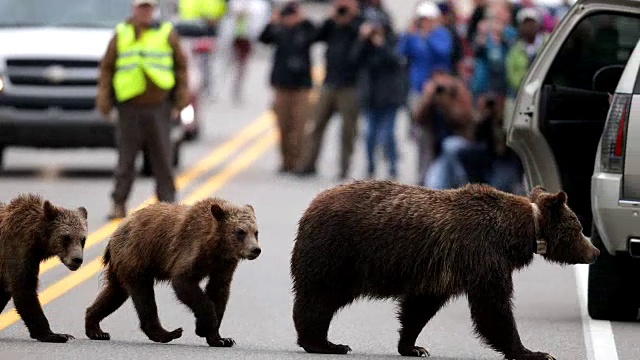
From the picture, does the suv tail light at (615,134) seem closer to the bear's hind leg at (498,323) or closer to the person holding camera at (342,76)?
the bear's hind leg at (498,323)

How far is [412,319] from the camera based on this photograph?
11.4m

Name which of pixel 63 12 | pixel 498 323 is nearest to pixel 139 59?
pixel 63 12

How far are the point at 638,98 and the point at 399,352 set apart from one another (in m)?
2.29

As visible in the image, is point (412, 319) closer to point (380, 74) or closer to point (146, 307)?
point (146, 307)

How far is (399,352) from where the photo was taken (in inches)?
450

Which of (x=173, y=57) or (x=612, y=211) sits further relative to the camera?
(x=173, y=57)

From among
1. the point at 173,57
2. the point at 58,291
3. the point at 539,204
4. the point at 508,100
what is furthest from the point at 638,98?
the point at 508,100

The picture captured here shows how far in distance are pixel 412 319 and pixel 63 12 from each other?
498 inches

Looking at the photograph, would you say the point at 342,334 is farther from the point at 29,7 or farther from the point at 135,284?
the point at 29,7

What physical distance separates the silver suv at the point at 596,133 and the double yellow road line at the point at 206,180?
275cm

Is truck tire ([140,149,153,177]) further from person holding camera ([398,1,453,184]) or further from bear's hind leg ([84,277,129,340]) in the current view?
bear's hind leg ([84,277,129,340])

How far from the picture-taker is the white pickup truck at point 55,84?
2245 centimetres

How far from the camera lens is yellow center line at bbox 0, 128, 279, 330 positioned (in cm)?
1371

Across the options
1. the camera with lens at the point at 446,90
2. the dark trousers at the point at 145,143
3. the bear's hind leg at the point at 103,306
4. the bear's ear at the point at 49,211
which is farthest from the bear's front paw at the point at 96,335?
the camera with lens at the point at 446,90
